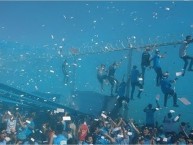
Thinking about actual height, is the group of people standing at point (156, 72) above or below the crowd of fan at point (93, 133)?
above

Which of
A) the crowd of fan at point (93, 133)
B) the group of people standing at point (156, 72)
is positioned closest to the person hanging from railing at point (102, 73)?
the group of people standing at point (156, 72)

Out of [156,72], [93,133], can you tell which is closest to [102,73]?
[156,72]

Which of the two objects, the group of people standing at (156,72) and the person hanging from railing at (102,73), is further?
the person hanging from railing at (102,73)

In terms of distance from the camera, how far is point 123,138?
29.3 ft

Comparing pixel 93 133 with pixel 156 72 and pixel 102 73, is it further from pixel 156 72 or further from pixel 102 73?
pixel 102 73

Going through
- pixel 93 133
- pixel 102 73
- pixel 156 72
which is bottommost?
pixel 93 133

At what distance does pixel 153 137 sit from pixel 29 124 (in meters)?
5.04

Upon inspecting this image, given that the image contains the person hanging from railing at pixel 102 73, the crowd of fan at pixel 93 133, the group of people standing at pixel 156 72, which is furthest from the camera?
the person hanging from railing at pixel 102 73

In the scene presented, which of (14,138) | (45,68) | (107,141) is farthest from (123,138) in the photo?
A: (45,68)

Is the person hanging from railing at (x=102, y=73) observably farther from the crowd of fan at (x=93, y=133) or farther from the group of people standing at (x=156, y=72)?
the crowd of fan at (x=93, y=133)

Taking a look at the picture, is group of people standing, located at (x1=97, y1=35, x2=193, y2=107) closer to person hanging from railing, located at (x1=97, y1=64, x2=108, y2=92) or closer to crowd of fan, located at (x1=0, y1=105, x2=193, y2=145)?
person hanging from railing, located at (x1=97, y1=64, x2=108, y2=92)

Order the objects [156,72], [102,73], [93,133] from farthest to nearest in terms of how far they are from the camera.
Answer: [102,73], [156,72], [93,133]

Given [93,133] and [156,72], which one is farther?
[156,72]

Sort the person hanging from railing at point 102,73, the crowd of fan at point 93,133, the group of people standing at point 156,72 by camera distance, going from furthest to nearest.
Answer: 1. the person hanging from railing at point 102,73
2. the group of people standing at point 156,72
3. the crowd of fan at point 93,133
